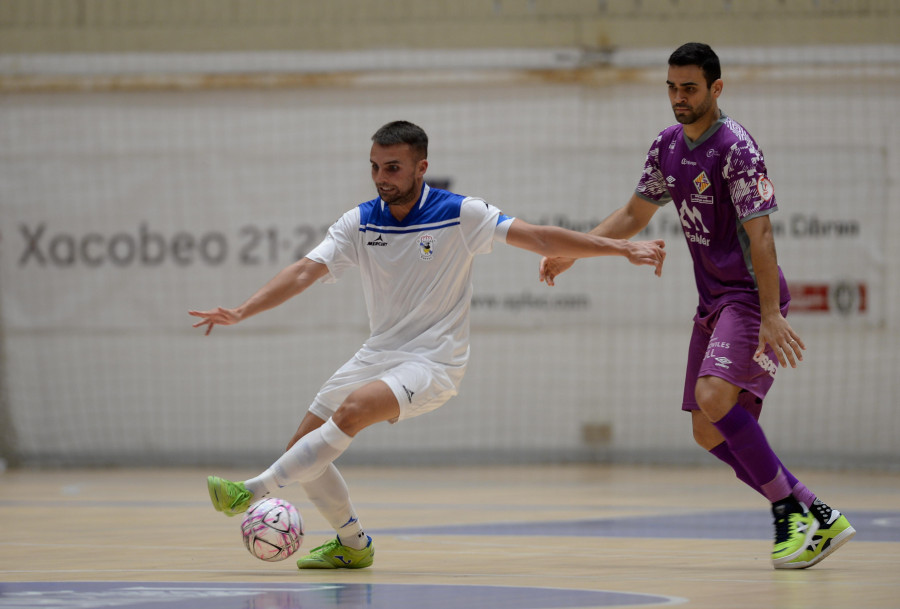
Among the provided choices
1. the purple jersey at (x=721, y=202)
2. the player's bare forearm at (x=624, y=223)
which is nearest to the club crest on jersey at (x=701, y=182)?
the purple jersey at (x=721, y=202)

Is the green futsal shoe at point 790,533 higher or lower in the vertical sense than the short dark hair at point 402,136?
lower

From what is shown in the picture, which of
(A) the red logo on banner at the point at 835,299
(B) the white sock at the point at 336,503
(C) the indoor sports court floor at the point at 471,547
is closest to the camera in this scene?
(C) the indoor sports court floor at the point at 471,547

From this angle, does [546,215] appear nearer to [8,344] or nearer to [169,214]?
[169,214]

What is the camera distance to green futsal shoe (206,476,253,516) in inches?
183

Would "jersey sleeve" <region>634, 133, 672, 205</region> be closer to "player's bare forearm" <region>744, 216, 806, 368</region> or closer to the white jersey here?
"player's bare forearm" <region>744, 216, 806, 368</region>

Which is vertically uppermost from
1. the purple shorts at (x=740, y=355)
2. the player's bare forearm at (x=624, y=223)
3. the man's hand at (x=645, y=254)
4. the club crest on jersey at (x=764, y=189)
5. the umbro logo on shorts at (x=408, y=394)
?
the club crest on jersey at (x=764, y=189)

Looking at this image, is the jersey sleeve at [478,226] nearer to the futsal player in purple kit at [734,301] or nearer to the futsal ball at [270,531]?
the futsal player in purple kit at [734,301]

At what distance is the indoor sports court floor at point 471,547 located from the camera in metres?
4.31

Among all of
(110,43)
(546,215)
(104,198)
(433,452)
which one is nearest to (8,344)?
(104,198)

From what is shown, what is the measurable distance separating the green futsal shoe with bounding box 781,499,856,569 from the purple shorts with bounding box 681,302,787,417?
1.95ft

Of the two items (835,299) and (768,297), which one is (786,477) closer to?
(768,297)

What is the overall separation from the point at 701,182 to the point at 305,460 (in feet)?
6.91

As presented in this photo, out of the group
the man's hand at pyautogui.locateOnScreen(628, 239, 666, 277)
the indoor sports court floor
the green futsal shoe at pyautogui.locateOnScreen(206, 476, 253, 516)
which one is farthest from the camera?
the man's hand at pyautogui.locateOnScreen(628, 239, 666, 277)

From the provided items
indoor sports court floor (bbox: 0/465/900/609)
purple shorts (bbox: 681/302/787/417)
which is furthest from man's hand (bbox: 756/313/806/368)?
indoor sports court floor (bbox: 0/465/900/609)
